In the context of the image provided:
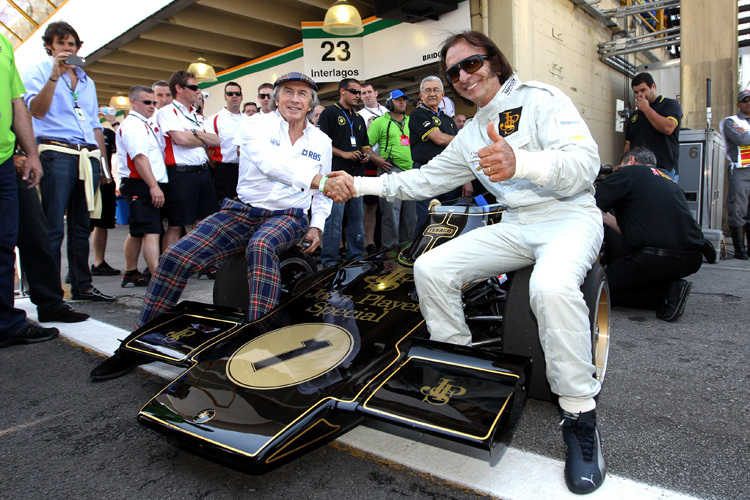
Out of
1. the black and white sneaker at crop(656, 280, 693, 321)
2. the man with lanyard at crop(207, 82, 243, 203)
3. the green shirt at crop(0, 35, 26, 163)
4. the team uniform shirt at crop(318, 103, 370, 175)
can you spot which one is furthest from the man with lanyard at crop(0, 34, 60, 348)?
the black and white sneaker at crop(656, 280, 693, 321)

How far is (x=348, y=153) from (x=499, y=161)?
11.6 feet

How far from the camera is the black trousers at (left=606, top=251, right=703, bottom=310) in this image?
3447mm

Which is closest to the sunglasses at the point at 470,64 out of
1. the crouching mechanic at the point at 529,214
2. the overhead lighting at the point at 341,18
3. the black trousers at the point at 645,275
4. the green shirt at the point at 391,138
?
the crouching mechanic at the point at 529,214

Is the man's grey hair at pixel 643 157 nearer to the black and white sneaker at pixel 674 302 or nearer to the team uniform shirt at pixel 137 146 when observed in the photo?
the black and white sneaker at pixel 674 302

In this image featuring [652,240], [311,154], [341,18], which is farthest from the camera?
[341,18]

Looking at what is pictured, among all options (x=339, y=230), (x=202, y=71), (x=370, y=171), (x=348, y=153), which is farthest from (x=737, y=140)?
(x=202, y=71)

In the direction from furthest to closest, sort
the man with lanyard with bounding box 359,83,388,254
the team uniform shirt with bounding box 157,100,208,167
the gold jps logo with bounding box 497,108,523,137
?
the man with lanyard with bounding box 359,83,388,254 < the team uniform shirt with bounding box 157,100,208,167 < the gold jps logo with bounding box 497,108,523,137

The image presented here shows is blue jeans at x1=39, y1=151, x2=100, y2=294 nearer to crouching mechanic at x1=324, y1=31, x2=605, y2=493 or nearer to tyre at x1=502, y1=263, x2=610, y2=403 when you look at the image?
crouching mechanic at x1=324, y1=31, x2=605, y2=493

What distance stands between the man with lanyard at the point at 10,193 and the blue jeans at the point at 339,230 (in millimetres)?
2376

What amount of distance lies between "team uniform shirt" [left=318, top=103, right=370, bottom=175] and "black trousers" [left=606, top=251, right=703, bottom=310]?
2.84 m

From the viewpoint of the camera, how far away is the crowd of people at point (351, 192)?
192 centimetres

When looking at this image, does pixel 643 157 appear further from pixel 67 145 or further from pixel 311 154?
pixel 67 145

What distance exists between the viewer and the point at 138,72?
495 inches

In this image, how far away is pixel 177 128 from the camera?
4.71m
